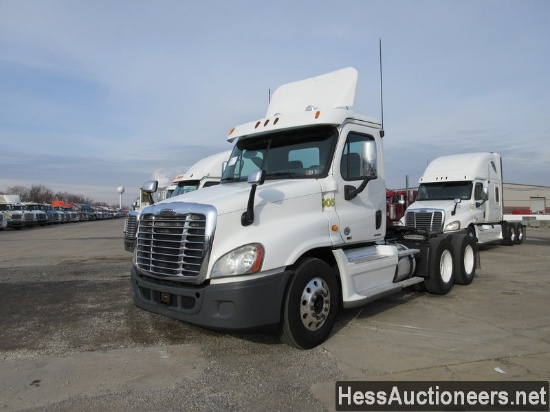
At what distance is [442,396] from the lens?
12.1 ft

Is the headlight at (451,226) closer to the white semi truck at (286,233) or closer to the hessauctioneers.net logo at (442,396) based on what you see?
the white semi truck at (286,233)

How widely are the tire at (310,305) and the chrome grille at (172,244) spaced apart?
1.04 metres

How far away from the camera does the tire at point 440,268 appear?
7402mm

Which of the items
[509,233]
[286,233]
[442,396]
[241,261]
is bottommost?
[442,396]

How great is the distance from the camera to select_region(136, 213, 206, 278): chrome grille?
432 cm

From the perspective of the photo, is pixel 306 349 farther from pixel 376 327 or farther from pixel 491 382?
pixel 491 382

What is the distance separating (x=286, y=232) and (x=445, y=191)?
1196 centimetres

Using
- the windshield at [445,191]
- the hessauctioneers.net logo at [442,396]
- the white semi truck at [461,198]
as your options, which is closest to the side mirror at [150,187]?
the hessauctioneers.net logo at [442,396]

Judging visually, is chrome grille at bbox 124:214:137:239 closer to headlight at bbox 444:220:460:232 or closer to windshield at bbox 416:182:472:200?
headlight at bbox 444:220:460:232

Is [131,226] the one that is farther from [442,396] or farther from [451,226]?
[451,226]

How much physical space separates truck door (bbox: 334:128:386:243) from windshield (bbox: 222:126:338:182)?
0.66 ft

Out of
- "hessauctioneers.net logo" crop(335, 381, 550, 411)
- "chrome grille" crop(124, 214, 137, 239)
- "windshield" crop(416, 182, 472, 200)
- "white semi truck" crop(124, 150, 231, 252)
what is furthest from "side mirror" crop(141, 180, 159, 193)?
"windshield" crop(416, 182, 472, 200)

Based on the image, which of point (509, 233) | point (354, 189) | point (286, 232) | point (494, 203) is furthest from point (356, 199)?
point (509, 233)

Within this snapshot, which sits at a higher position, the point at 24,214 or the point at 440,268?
the point at 24,214
